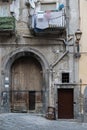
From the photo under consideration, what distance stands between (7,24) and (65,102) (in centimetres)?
626

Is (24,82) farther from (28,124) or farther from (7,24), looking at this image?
(28,124)

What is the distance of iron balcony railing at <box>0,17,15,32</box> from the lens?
2842 centimetres

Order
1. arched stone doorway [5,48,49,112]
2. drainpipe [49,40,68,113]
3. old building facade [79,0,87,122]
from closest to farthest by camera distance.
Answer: old building facade [79,0,87,122] → drainpipe [49,40,68,113] → arched stone doorway [5,48,49,112]

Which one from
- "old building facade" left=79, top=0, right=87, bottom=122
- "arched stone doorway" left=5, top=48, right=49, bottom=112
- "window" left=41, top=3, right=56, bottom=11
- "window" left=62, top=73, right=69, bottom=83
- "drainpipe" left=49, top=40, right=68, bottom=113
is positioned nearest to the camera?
"old building facade" left=79, top=0, right=87, bottom=122

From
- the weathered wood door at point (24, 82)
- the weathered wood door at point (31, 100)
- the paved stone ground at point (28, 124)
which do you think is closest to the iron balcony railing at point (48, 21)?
the weathered wood door at point (24, 82)

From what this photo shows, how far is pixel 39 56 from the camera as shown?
29547 millimetres

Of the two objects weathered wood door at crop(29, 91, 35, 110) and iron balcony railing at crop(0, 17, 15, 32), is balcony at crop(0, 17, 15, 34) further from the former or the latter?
weathered wood door at crop(29, 91, 35, 110)

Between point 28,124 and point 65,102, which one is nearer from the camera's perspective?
point 28,124

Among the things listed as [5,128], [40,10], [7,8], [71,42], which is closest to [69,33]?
[71,42]

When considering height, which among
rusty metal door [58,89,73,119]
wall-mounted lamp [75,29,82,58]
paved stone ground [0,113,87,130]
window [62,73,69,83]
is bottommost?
paved stone ground [0,113,87,130]

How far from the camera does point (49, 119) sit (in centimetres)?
2816

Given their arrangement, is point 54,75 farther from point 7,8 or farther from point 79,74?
point 7,8

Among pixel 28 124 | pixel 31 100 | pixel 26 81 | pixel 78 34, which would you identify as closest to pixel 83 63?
pixel 78 34

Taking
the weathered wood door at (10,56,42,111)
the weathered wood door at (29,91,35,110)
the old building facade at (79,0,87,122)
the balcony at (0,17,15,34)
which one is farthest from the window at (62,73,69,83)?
the balcony at (0,17,15,34)
